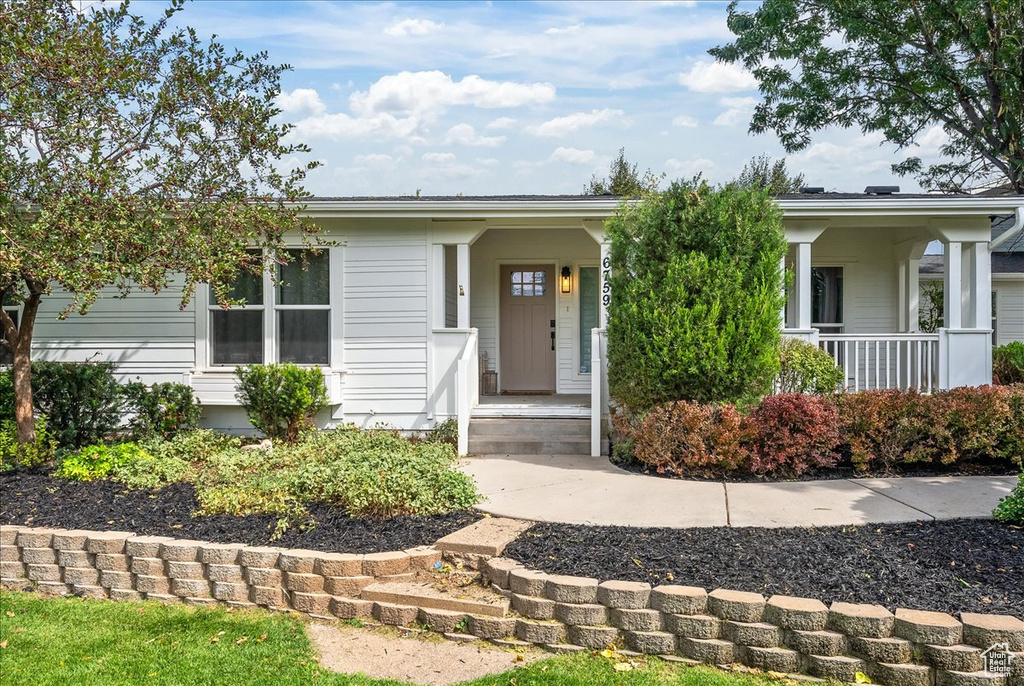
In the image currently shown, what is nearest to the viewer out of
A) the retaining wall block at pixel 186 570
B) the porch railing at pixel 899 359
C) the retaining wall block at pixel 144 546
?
the retaining wall block at pixel 186 570

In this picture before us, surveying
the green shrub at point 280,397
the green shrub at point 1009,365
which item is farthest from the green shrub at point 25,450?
the green shrub at point 1009,365

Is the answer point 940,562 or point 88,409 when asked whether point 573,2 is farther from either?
point 940,562

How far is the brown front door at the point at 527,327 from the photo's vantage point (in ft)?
34.6

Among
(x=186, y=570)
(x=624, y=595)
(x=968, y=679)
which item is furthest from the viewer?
(x=186, y=570)

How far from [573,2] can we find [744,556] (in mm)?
9715

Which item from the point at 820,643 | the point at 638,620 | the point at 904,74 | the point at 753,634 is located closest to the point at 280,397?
the point at 638,620

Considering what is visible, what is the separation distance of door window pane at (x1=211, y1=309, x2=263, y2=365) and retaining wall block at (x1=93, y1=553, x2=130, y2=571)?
14.3 ft

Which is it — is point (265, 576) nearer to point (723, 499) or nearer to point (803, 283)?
point (723, 499)

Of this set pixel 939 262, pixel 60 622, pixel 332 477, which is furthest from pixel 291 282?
pixel 939 262

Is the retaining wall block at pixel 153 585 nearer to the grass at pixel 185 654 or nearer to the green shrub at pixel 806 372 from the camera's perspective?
the grass at pixel 185 654

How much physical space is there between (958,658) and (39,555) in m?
5.23

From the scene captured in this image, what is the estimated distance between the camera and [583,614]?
11.0ft

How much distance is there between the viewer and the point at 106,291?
8781 mm

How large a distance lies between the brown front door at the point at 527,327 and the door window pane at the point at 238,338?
12.1 ft
